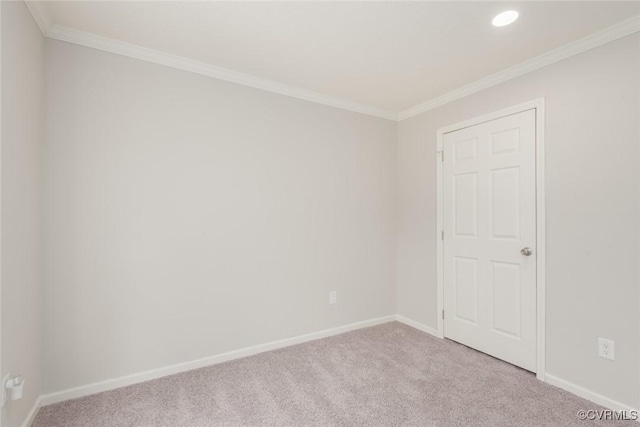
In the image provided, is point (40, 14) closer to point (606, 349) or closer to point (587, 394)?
point (606, 349)

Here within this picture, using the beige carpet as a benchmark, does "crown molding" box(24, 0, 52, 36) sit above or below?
above

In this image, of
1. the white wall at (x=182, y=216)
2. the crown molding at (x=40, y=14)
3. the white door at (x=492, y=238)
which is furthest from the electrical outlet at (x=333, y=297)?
the crown molding at (x=40, y=14)

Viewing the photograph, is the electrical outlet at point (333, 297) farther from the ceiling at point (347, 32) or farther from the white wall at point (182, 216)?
the ceiling at point (347, 32)

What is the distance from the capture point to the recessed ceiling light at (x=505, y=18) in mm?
1796

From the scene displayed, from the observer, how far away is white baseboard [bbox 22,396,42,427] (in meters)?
1.70

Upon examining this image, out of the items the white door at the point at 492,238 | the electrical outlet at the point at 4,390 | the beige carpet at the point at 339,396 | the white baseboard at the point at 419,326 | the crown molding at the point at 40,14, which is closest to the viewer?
the electrical outlet at the point at 4,390

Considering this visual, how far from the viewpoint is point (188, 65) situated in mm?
2369

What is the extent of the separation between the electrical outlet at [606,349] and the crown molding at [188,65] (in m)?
2.74

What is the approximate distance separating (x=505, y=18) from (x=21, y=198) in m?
2.98

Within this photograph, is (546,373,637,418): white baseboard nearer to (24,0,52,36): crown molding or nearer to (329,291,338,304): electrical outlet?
(329,291,338,304): electrical outlet

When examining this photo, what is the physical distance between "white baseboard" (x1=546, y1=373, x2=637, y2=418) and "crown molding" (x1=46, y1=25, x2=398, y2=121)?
2862 millimetres

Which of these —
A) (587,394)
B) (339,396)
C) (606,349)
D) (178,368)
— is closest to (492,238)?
(606,349)

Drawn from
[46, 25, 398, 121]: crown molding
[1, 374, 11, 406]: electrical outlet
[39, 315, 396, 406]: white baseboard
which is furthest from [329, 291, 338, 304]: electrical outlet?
[1, 374, 11, 406]: electrical outlet

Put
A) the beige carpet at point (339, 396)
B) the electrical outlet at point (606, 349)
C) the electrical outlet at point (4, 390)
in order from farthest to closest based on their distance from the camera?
1. the electrical outlet at point (606, 349)
2. the beige carpet at point (339, 396)
3. the electrical outlet at point (4, 390)
